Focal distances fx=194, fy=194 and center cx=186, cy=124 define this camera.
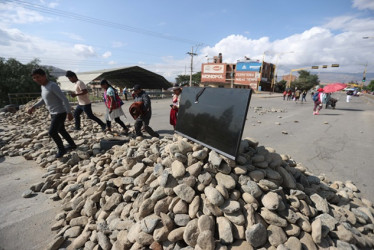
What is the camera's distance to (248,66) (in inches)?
1823

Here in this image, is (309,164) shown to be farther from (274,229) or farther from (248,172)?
(274,229)

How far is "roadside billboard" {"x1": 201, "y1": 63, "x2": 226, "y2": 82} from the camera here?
49.6m

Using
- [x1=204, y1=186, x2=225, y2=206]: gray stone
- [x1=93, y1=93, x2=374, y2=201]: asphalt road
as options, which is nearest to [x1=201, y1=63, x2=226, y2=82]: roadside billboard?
[x1=93, y1=93, x2=374, y2=201]: asphalt road

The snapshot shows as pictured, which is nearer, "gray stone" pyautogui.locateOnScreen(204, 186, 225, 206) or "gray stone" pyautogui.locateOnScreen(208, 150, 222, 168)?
"gray stone" pyautogui.locateOnScreen(204, 186, 225, 206)

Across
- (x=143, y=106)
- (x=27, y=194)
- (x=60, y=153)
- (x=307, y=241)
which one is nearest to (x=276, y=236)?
(x=307, y=241)

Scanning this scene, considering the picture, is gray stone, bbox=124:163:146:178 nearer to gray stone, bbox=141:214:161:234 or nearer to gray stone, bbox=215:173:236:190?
gray stone, bbox=141:214:161:234

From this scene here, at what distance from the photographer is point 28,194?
2982 millimetres

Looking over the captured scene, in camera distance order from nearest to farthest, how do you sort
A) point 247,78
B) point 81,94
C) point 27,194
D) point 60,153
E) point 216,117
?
point 216,117 < point 27,194 < point 60,153 < point 81,94 < point 247,78

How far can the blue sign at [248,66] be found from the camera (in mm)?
44688

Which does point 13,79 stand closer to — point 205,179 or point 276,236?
point 205,179

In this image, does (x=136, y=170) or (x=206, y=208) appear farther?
(x=136, y=170)

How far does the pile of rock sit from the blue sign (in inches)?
1821

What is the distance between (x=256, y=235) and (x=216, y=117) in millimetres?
1393

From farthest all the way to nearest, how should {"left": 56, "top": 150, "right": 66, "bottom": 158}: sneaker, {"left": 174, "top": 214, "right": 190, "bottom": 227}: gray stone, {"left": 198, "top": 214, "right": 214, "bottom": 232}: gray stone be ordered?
{"left": 56, "top": 150, "right": 66, "bottom": 158}: sneaker
{"left": 174, "top": 214, "right": 190, "bottom": 227}: gray stone
{"left": 198, "top": 214, "right": 214, "bottom": 232}: gray stone
